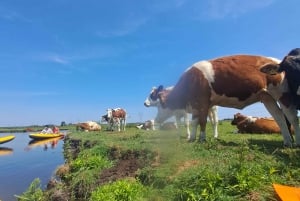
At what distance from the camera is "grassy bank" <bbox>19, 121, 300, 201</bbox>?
517cm

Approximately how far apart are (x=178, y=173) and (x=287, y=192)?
Answer: 2.12 meters

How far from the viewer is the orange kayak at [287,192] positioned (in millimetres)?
4543

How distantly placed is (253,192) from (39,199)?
21.1ft

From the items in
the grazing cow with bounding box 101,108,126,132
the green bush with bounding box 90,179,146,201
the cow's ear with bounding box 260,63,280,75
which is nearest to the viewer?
the green bush with bounding box 90,179,146,201

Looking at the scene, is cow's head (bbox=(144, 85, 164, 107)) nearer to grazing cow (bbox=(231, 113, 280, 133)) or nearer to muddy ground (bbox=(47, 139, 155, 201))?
grazing cow (bbox=(231, 113, 280, 133))

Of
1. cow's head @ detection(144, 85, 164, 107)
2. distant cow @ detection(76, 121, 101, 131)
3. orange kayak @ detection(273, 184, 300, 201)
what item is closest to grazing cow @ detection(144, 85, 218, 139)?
cow's head @ detection(144, 85, 164, 107)

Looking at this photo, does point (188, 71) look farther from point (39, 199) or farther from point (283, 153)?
point (39, 199)

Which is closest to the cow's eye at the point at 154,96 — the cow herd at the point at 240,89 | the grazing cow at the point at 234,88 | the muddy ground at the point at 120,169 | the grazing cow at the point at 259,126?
the grazing cow at the point at 259,126

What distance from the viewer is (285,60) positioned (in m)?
8.12

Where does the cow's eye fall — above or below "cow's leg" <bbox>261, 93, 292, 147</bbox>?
above

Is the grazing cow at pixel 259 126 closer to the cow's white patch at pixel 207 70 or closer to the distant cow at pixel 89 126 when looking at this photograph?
the cow's white patch at pixel 207 70

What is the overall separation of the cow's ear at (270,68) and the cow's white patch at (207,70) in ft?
4.21

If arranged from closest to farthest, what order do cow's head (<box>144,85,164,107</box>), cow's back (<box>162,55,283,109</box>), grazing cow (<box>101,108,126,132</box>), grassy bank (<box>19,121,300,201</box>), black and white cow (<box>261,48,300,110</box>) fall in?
grassy bank (<box>19,121,300,201</box>) < black and white cow (<box>261,48,300,110</box>) < cow's back (<box>162,55,283,109</box>) < cow's head (<box>144,85,164,107</box>) < grazing cow (<box>101,108,126,132</box>)

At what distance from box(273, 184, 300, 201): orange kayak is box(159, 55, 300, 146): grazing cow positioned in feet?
13.1
